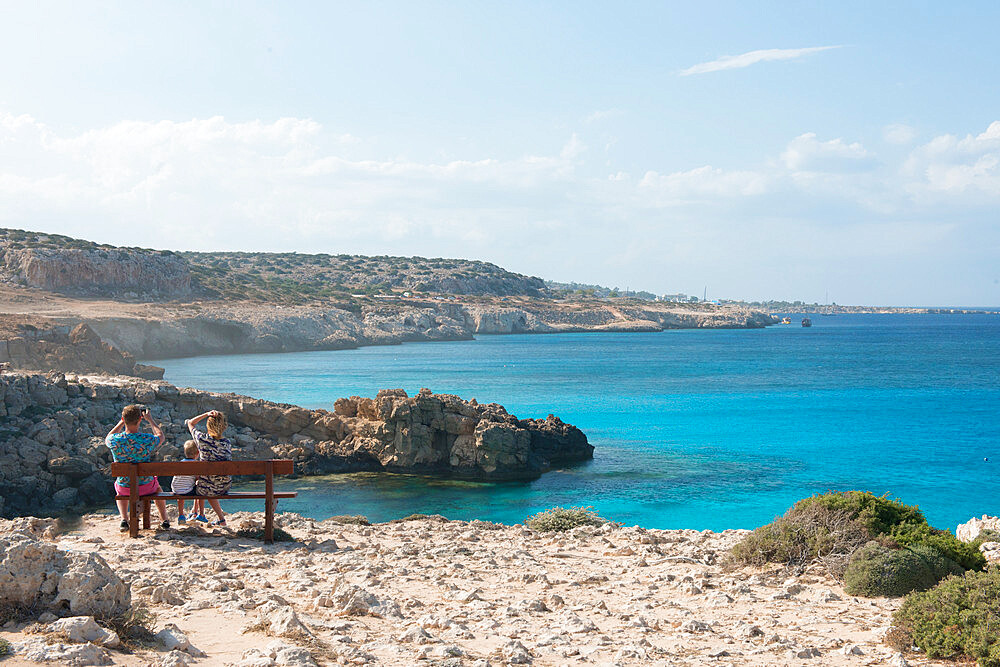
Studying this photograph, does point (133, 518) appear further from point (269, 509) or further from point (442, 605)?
point (442, 605)

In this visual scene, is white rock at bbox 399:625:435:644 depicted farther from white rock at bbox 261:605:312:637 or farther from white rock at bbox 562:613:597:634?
white rock at bbox 562:613:597:634

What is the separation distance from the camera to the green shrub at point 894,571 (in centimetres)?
725

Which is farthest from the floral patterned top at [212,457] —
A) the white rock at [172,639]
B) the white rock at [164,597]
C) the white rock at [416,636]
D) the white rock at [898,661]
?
the white rock at [898,661]

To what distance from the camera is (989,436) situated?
108 ft

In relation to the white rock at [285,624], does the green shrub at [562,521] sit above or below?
below


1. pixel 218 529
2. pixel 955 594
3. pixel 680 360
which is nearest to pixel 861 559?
pixel 955 594

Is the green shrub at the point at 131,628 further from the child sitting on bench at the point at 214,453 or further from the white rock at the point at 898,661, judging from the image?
the white rock at the point at 898,661

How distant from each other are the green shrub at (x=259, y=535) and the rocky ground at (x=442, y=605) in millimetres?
130

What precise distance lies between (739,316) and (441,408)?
15357 centimetres

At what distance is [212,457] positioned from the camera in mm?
9414

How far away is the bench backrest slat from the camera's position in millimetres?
8422

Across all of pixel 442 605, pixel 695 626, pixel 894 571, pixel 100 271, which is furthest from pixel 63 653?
pixel 100 271

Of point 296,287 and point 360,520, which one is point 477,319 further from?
point 360,520

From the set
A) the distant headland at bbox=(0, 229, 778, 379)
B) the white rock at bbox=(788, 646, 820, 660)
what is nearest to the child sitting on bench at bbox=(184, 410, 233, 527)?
the white rock at bbox=(788, 646, 820, 660)
